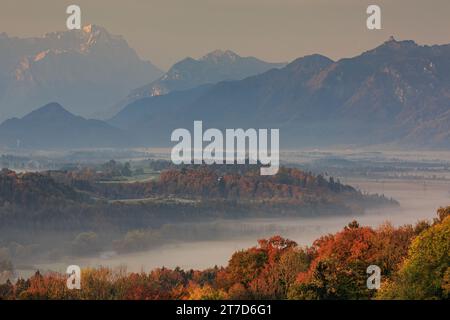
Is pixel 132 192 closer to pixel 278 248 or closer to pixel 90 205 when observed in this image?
pixel 90 205

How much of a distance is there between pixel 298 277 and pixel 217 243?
105885mm

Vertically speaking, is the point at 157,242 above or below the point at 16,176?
→ below

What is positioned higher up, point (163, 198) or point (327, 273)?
point (327, 273)

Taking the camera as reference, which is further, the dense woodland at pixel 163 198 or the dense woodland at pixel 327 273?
→ the dense woodland at pixel 163 198

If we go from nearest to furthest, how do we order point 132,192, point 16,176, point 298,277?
point 298,277 → point 16,176 → point 132,192

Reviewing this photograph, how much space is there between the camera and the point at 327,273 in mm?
40188

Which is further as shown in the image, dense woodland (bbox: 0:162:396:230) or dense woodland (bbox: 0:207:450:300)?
dense woodland (bbox: 0:162:396:230)

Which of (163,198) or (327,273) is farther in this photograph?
→ (163,198)

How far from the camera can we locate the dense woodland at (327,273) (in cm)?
3941

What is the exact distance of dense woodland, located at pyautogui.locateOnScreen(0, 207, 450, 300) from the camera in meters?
39.4

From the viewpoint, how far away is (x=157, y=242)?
155625 mm
